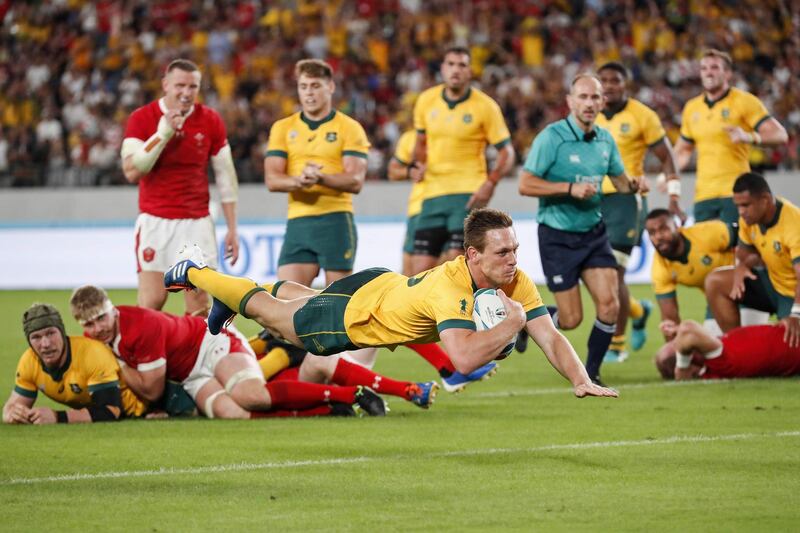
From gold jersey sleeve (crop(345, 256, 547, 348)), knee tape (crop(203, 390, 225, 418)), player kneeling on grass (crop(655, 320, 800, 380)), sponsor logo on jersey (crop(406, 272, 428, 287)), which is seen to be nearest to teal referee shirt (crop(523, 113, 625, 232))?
player kneeling on grass (crop(655, 320, 800, 380))

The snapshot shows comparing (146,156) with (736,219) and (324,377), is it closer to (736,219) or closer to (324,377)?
(324,377)

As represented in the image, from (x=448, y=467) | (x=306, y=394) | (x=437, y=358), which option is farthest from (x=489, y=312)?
(x=437, y=358)

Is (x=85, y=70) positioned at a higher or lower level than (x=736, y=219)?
higher

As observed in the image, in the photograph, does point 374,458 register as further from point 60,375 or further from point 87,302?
point 60,375

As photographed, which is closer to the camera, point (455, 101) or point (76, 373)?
point (76, 373)

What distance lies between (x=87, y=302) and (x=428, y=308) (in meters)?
2.81

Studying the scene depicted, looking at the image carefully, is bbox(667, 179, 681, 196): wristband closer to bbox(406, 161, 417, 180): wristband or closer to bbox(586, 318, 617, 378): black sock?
bbox(406, 161, 417, 180): wristband

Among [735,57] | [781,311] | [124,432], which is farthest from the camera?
[735,57]

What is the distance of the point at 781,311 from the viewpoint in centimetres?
1144

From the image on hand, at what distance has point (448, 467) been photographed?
290 inches

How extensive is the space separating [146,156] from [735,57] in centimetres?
1578

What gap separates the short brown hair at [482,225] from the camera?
6918 millimetres

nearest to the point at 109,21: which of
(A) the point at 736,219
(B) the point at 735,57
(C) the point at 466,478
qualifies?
(B) the point at 735,57

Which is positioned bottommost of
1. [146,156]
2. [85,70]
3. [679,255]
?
[679,255]
